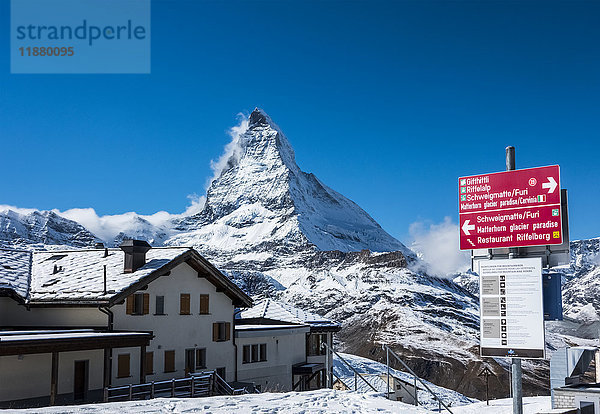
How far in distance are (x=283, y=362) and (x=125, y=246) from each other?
1337cm

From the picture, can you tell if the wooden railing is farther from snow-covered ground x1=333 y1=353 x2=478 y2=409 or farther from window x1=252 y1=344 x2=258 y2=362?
snow-covered ground x1=333 y1=353 x2=478 y2=409

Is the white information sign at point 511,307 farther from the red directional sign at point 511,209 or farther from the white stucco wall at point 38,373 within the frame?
the white stucco wall at point 38,373

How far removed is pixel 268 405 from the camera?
47.1 feet

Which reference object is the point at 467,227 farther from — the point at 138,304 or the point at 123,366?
the point at 138,304

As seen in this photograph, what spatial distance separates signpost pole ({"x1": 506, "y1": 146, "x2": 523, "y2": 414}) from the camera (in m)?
10.9

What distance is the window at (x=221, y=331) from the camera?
32844mm

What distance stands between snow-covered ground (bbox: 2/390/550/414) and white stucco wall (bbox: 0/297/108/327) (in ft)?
42.0

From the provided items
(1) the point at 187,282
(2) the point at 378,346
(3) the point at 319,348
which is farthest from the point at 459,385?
(1) the point at 187,282

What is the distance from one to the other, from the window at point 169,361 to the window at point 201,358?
212 cm

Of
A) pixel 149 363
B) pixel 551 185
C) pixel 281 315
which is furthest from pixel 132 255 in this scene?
pixel 551 185

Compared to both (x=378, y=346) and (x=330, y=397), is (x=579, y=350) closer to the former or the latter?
(x=330, y=397)

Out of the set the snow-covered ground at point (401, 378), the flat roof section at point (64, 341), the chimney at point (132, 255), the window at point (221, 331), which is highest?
the chimney at point (132, 255)

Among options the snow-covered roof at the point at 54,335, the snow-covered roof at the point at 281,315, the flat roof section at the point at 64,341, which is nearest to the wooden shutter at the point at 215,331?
the flat roof section at the point at 64,341

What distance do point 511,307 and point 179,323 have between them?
2166 centimetres
